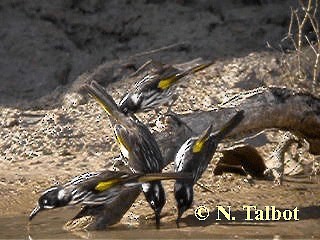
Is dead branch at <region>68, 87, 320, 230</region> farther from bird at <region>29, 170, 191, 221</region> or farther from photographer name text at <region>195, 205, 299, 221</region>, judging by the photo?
bird at <region>29, 170, 191, 221</region>

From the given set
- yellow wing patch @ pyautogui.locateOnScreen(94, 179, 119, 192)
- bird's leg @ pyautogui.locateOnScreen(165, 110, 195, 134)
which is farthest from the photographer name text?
yellow wing patch @ pyautogui.locateOnScreen(94, 179, 119, 192)

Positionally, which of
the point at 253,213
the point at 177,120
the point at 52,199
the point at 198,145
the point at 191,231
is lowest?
the point at 253,213

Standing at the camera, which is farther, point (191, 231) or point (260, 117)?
point (260, 117)

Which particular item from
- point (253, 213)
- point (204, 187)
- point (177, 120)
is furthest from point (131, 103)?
point (253, 213)

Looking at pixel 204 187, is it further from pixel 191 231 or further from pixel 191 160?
pixel 191 231

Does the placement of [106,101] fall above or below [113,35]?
above

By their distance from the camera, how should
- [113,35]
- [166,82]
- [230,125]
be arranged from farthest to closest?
[113,35] < [166,82] < [230,125]
